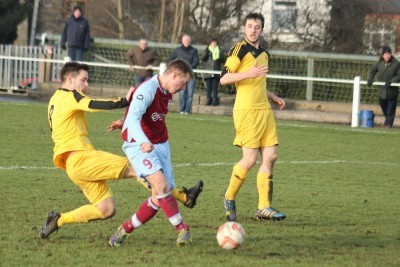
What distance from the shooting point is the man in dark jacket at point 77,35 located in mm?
25516

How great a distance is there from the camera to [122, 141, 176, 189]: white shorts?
7945mm

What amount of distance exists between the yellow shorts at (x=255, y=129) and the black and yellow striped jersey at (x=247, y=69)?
0.07 m

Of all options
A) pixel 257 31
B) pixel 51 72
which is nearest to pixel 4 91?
pixel 51 72

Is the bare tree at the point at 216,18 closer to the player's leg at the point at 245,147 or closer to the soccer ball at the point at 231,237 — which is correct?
the player's leg at the point at 245,147

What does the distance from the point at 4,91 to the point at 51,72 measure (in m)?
1.75

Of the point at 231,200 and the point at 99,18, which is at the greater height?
the point at 99,18

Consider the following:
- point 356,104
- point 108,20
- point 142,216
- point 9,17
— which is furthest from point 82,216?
point 9,17

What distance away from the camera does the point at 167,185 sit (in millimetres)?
Answer: 8008

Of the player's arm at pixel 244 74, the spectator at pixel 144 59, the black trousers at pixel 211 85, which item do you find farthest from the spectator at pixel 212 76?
the player's arm at pixel 244 74

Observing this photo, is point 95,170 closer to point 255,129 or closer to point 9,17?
point 255,129

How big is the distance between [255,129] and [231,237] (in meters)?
2.29

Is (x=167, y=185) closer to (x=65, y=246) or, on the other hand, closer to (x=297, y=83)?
(x=65, y=246)

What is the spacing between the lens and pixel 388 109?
74.3 feet

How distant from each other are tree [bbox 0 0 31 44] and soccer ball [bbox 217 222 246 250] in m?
38.2
